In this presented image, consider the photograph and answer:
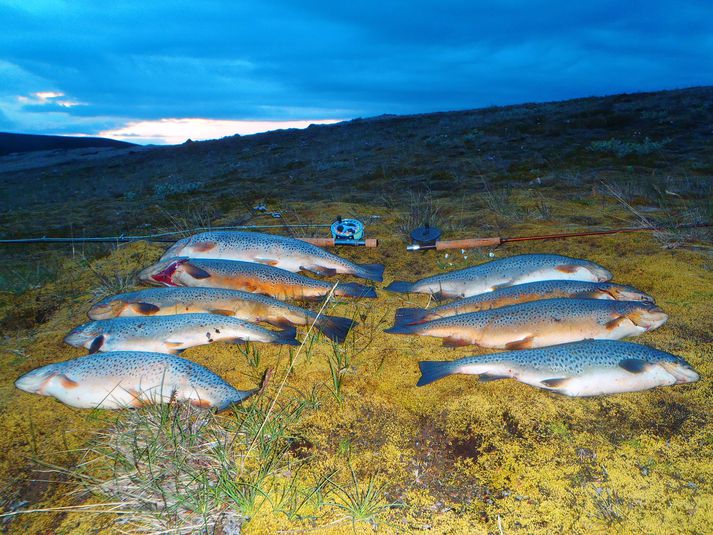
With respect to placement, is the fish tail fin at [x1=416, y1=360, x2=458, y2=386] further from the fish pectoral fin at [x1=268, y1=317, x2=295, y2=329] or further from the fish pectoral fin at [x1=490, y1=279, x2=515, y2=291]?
the fish pectoral fin at [x1=490, y1=279, x2=515, y2=291]

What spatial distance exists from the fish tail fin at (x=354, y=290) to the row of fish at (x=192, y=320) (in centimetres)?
1

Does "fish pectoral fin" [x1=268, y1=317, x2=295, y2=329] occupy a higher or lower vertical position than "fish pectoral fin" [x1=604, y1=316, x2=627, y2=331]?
lower

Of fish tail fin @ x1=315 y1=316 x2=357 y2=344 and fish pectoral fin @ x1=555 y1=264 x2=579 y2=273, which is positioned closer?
fish tail fin @ x1=315 y1=316 x2=357 y2=344

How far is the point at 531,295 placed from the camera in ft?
14.6

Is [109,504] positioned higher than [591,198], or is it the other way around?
[591,198]

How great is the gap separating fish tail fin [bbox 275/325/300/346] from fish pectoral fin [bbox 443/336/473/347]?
48.6 inches

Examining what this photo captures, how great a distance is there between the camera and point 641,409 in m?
2.98

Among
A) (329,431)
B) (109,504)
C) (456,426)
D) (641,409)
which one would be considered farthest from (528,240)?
(109,504)

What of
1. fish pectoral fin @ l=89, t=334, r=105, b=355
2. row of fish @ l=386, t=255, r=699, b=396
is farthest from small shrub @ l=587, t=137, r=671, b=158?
fish pectoral fin @ l=89, t=334, r=105, b=355

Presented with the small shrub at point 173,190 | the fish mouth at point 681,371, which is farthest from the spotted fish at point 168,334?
the small shrub at point 173,190

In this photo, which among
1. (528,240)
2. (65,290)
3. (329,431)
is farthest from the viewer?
(528,240)

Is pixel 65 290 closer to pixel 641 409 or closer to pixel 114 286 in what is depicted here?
pixel 114 286

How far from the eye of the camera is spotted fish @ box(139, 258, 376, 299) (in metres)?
4.78

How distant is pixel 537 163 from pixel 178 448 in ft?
49.0
